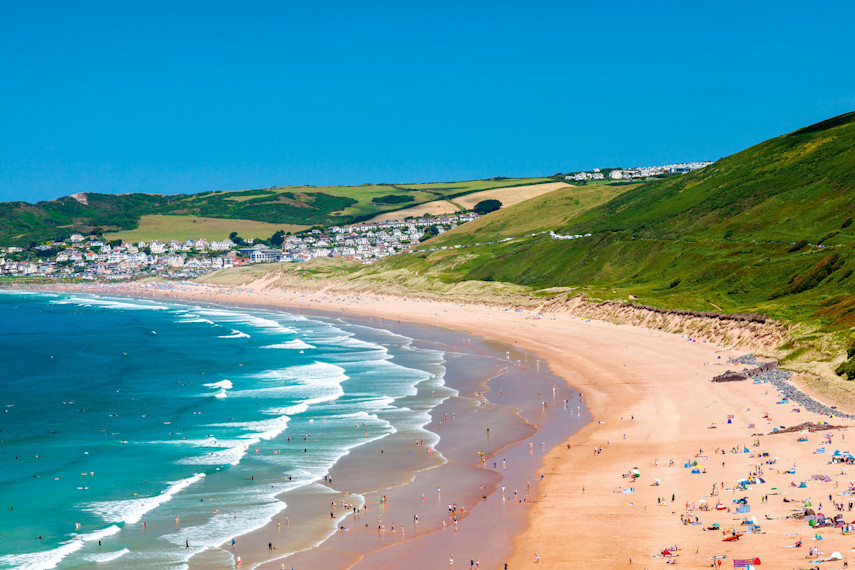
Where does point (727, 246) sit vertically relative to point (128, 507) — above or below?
above

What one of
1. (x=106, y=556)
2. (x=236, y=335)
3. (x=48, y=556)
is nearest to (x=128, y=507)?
(x=48, y=556)

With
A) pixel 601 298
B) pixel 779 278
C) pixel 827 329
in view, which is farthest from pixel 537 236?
pixel 827 329

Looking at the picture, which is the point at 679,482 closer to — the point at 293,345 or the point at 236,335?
the point at 293,345

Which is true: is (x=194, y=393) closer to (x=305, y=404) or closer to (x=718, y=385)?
(x=305, y=404)

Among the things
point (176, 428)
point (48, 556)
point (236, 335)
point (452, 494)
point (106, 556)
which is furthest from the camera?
point (236, 335)

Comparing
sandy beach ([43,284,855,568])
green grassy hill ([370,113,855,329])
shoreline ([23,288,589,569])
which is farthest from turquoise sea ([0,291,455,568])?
green grassy hill ([370,113,855,329])

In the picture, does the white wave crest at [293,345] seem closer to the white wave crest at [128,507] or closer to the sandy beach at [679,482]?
the sandy beach at [679,482]

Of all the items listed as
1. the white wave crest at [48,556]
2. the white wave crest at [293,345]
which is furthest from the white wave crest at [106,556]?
the white wave crest at [293,345]
